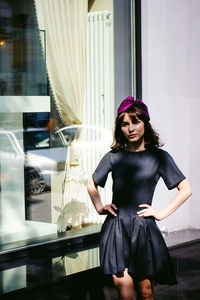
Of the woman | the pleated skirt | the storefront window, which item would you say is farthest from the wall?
the pleated skirt

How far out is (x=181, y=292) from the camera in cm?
457

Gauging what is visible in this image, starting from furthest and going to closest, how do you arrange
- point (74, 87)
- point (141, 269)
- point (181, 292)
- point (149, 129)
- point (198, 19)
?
point (198, 19) → point (74, 87) → point (181, 292) → point (149, 129) → point (141, 269)

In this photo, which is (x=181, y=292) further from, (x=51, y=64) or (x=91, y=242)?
(x=51, y=64)

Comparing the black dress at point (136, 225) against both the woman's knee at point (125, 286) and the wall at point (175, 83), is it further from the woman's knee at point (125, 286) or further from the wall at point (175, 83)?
the wall at point (175, 83)

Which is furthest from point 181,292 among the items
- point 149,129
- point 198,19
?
point 198,19

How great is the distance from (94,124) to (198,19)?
1.99m

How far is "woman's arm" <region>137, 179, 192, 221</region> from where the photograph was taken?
11.0 feet

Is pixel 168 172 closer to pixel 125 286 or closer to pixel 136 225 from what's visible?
pixel 136 225

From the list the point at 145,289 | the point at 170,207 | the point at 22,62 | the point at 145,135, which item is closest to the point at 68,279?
the point at 145,289

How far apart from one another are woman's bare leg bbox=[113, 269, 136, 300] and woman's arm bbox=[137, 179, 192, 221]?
0.40m

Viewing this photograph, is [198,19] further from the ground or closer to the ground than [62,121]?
further from the ground

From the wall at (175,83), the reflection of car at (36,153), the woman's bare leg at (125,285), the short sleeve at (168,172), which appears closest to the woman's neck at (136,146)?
the short sleeve at (168,172)

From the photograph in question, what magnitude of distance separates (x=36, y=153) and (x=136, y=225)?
88.1 inches

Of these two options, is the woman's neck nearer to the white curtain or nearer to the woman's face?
the woman's face
